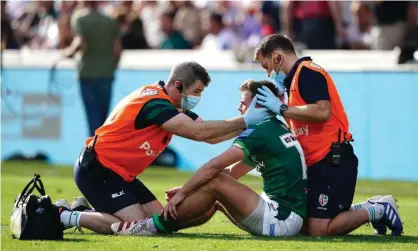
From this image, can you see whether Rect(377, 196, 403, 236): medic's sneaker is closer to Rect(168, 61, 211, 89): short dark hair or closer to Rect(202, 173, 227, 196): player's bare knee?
Rect(202, 173, 227, 196): player's bare knee

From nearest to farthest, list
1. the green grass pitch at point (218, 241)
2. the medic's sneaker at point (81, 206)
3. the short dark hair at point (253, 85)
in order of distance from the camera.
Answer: the green grass pitch at point (218, 241)
the short dark hair at point (253, 85)
the medic's sneaker at point (81, 206)

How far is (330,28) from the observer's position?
20.5 metres

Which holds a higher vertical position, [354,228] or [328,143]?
[328,143]

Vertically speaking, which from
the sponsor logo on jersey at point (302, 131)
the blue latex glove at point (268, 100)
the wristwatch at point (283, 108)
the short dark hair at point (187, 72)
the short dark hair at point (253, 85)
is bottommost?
the sponsor logo on jersey at point (302, 131)

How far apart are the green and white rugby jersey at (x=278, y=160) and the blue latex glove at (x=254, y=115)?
176 mm

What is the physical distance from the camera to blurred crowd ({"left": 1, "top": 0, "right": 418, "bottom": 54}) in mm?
20062

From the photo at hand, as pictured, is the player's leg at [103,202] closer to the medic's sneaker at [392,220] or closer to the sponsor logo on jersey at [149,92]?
the sponsor logo on jersey at [149,92]

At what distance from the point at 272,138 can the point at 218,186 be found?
0.64 meters

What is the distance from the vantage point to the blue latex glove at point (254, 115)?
10.8m

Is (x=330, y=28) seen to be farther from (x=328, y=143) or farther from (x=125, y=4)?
(x=328, y=143)

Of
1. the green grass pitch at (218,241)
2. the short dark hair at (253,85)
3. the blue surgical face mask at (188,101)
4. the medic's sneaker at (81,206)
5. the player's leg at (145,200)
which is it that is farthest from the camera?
the medic's sneaker at (81,206)

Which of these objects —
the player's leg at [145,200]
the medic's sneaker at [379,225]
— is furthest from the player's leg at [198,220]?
the medic's sneaker at [379,225]

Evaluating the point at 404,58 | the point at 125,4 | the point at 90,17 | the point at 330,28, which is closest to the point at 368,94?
the point at 404,58

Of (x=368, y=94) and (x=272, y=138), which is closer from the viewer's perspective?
(x=272, y=138)
